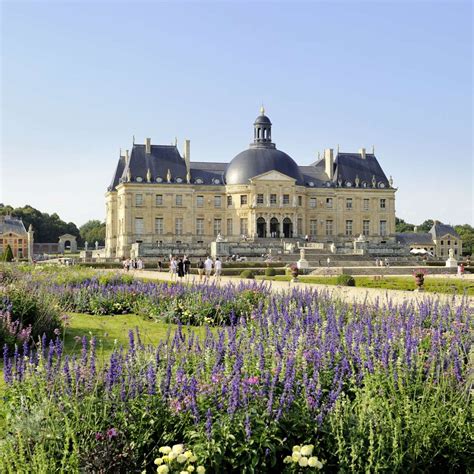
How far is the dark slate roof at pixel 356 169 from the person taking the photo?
225ft

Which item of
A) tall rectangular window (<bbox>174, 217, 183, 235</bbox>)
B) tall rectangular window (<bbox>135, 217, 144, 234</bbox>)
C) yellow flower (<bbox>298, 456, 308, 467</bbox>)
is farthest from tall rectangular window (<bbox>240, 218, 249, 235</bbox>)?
yellow flower (<bbox>298, 456, 308, 467</bbox>)

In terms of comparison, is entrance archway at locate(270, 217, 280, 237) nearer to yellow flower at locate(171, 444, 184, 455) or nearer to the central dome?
the central dome

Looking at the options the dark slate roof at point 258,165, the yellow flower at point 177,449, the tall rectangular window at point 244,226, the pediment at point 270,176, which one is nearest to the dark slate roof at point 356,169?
the dark slate roof at point 258,165

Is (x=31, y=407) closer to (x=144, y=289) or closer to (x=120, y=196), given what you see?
(x=144, y=289)

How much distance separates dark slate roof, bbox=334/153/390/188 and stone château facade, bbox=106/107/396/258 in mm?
119

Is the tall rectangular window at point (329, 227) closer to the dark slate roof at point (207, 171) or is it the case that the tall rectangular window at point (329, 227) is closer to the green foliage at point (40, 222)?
the dark slate roof at point (207, 171)

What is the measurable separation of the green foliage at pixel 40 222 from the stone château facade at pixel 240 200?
25.8 metres

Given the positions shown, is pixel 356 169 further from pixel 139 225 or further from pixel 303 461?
pixel 303 461

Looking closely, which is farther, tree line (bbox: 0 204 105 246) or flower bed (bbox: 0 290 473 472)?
tree line (bbox: 0 204 105 246)

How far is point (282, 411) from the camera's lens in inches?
173

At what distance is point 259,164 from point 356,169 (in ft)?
39.5

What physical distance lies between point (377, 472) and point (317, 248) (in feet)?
169

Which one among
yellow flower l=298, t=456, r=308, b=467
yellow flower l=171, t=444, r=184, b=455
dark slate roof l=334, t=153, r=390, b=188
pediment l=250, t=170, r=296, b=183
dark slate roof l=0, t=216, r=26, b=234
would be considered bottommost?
yellow flower l=298, t=456, r=308, b=467

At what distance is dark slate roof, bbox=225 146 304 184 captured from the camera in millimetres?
64000
